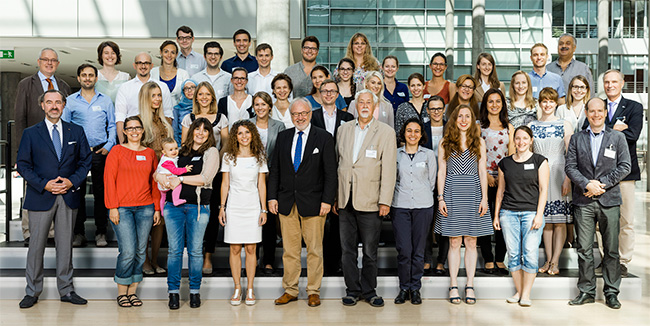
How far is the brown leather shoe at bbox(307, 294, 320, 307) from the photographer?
449cm

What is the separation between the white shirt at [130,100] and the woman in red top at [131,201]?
0.71 m

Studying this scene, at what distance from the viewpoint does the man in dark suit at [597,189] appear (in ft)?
14.7

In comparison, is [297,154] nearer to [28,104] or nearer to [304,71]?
[304,71]

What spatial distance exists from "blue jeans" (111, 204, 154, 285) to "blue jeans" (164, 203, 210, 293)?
202 mm

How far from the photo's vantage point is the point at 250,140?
4480 millimetres

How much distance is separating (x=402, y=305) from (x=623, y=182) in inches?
90.8

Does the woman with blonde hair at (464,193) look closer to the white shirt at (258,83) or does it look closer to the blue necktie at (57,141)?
the white shirt at (258,83)

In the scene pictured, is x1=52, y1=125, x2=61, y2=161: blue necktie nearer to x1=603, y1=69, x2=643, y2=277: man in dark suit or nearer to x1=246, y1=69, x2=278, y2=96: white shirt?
x1=246, y1=69, x2=278, y2=96: white shirt

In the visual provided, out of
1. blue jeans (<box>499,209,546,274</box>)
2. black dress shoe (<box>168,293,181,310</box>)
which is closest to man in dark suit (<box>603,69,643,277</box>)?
blue jeans (<box>499,209,546,274</box>)

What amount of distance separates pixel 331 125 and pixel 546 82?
246cm

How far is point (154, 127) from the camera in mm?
4805

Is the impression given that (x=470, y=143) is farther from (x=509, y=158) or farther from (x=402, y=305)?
(x=402, y=305)

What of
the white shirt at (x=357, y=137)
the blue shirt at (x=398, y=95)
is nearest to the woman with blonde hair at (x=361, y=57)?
the blue shirt at (x=398, y=95)

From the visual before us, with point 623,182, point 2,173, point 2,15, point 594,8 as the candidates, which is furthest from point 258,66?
point 594,8
